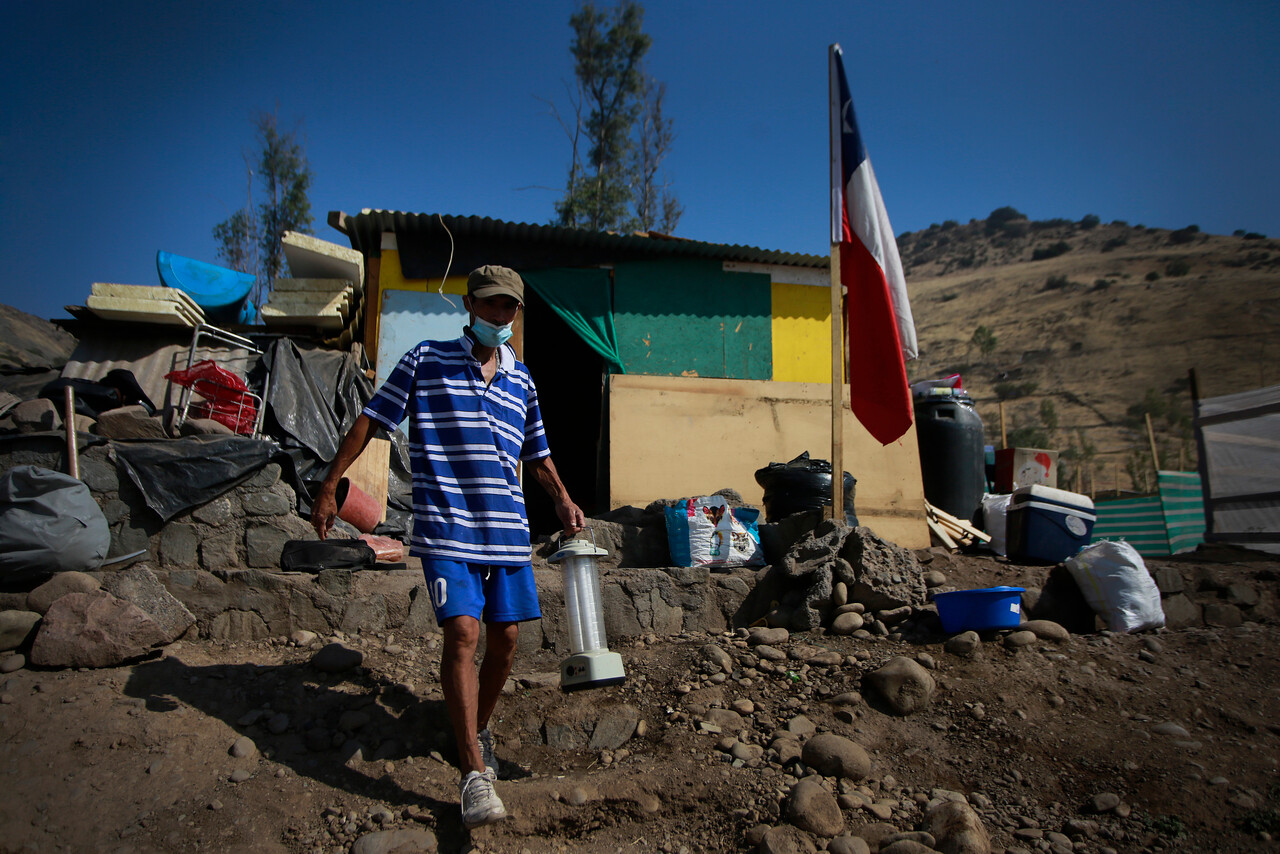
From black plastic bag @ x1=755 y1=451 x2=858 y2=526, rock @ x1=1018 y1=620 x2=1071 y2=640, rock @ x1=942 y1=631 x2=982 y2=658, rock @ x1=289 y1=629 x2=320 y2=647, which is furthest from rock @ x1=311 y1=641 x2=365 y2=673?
rock @ x1=1018 y1=620 x2=1071 y2=640

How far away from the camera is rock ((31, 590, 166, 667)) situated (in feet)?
9.66

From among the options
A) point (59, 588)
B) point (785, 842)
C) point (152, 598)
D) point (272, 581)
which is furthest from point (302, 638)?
point (785, 842)

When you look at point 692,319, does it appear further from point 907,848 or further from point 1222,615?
point 907,848

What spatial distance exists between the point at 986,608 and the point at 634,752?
2032mm

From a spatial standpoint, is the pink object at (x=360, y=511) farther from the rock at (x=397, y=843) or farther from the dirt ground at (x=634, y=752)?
the rock at (x=397, y=843)

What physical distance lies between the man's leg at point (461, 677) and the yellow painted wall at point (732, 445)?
4.55 meters

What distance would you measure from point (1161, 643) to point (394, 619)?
4.22m

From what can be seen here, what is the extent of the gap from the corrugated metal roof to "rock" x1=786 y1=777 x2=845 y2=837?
232 inches

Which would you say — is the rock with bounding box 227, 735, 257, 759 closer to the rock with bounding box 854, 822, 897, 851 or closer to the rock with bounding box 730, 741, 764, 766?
the rock with bounding box 730, 741, 764, 766

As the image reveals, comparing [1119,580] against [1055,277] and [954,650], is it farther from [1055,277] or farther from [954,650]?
[1055,277]

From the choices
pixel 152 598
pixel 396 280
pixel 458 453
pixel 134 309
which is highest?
pixel 396 280

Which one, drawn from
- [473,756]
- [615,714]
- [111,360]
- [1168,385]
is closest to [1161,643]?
[615,714]

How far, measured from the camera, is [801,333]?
8.44m

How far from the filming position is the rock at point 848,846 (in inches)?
85.0
